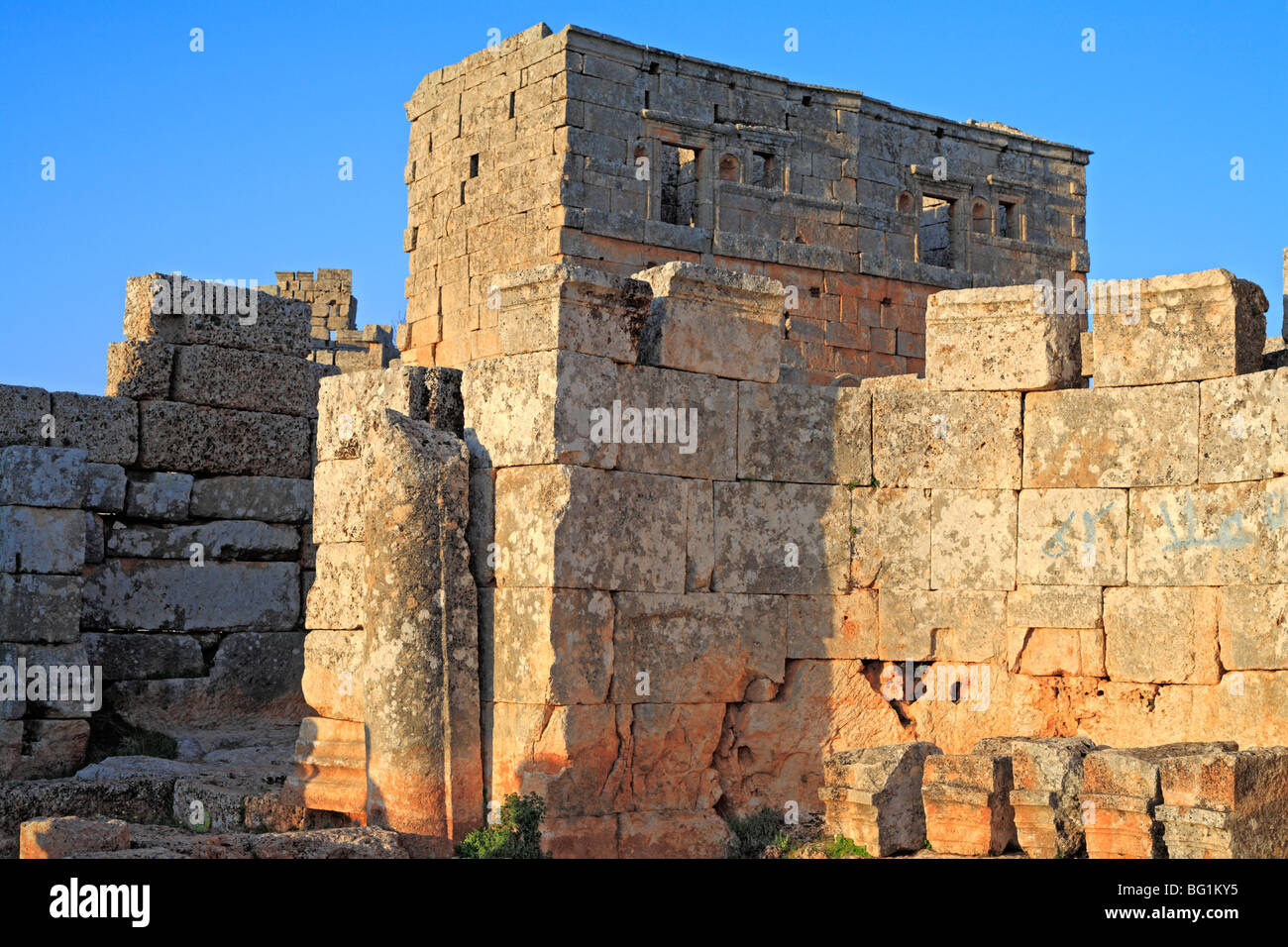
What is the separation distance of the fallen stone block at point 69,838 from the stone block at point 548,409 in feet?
8.81

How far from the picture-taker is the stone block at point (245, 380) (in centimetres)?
1080

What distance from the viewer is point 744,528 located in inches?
320

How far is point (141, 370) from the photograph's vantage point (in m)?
10.6

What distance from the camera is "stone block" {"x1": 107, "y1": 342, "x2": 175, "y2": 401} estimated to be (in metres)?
10.6

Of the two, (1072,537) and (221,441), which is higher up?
(221,441)

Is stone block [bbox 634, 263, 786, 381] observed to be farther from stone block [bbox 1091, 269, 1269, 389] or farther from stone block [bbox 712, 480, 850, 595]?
stone block [bbox 1091, 269, 1269, 389]

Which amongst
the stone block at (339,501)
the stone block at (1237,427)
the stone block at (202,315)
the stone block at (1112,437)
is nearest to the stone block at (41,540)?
the stone block at (202,315)

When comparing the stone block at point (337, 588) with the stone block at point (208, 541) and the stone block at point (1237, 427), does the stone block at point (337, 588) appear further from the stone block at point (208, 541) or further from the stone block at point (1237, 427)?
the stone block at point (1237, 427)

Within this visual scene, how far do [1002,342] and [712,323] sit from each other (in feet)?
5.64

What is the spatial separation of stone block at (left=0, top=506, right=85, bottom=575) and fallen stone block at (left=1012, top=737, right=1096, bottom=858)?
6.14 metres

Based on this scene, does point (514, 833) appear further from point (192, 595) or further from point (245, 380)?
point (245, 380)

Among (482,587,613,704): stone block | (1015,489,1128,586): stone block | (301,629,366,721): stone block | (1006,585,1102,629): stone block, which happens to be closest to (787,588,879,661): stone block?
(1006,585,1102,629): stone block

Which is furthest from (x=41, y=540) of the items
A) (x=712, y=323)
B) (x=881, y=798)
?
(x=881, y=798)
